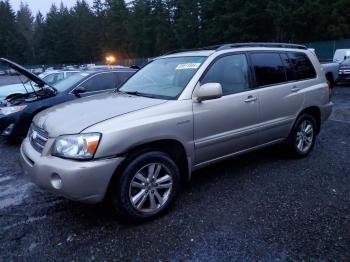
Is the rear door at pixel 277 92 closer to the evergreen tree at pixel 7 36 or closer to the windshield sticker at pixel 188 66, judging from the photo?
the windshield sticker at pixel 188 66

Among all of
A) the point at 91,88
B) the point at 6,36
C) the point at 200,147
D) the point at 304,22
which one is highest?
the point at 6,36

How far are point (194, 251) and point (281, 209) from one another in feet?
3.99

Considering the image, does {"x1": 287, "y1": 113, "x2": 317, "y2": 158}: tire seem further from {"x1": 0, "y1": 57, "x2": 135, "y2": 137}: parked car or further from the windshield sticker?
{"x1": 0, "y1": 57, "x2": 135, "y2": 137}: parked car

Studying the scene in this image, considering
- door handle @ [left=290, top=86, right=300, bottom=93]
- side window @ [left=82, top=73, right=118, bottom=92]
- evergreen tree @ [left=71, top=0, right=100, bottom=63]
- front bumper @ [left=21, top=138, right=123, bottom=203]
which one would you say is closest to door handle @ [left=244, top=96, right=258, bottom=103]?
door handle @ [left=290, top=86, right=300, bottom=93]

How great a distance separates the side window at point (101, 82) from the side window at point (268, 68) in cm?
417

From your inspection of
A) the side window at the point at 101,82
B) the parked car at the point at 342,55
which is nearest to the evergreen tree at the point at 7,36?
the parked car at the point at 342,55

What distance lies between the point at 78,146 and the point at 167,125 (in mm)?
907

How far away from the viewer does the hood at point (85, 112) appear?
3.07 metres

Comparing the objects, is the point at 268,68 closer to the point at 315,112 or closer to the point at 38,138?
the point at 315,112

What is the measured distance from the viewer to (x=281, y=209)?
350cm

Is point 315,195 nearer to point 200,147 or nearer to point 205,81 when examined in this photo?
point 200,147

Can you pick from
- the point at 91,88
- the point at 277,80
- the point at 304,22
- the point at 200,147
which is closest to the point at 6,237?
the point at 200,147

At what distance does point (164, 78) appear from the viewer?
A: 404 centimetres

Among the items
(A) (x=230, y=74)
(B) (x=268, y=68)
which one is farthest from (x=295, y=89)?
(A) (x=230, y=74)
